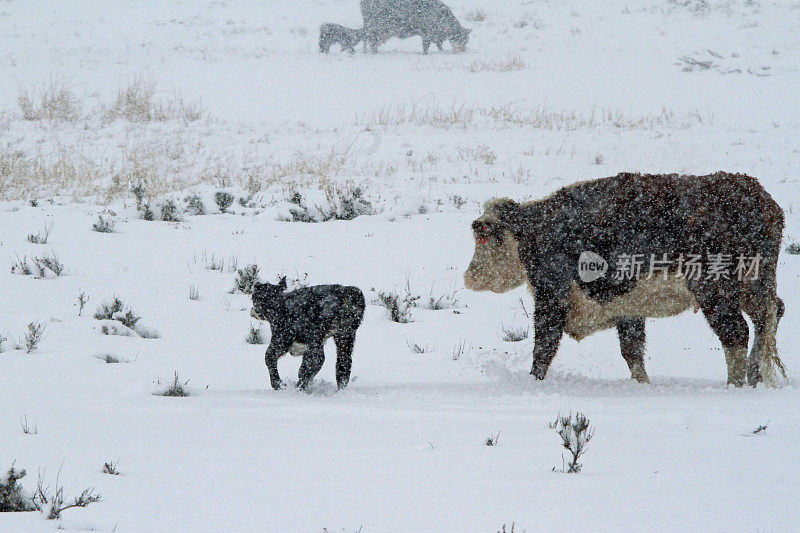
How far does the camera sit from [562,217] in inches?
209

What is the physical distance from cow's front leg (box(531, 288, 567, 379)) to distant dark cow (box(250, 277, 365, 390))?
1313 millimetres

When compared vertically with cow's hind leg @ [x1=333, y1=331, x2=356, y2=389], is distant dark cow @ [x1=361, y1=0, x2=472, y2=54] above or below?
above

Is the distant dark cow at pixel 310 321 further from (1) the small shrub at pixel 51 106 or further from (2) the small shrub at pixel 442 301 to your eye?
(1) the small shrub at pixel 51 106

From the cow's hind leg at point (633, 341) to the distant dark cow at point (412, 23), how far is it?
2423 centimetres

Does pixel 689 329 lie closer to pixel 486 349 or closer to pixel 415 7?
pixel 486 349

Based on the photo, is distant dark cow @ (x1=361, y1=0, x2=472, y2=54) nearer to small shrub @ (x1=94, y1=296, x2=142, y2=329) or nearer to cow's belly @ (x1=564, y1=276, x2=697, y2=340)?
small shrub @ (x1=94, y1=296, x2=142, y2=329)

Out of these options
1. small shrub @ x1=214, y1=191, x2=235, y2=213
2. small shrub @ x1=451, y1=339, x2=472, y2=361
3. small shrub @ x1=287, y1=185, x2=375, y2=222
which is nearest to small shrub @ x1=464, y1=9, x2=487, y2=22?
small shrub @ x1=287, y1=185, x2=375, y2=222

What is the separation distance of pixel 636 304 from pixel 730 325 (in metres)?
0.65

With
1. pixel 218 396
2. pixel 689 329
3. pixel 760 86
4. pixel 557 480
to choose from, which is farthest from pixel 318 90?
pixel 557 480

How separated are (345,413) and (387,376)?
151 cm

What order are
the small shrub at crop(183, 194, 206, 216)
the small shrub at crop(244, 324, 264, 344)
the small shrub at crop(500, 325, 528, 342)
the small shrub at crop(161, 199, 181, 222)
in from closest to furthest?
1. the small shrub at crop(244, 324, 264, 344)
2. the small shrub at crop(500, 325, 528, 342)
3. the small shrub at crop(161, 199, 181, 222)
4. the small shrub at crop(183, 194, 206, 216)

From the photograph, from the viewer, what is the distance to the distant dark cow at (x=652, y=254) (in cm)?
502

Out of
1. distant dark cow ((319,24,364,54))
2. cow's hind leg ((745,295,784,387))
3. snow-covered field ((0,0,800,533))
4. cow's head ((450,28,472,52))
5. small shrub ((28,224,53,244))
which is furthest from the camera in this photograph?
cow's head ((450,28,472,52))

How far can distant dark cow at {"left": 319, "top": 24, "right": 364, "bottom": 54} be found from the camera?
91.6ft
